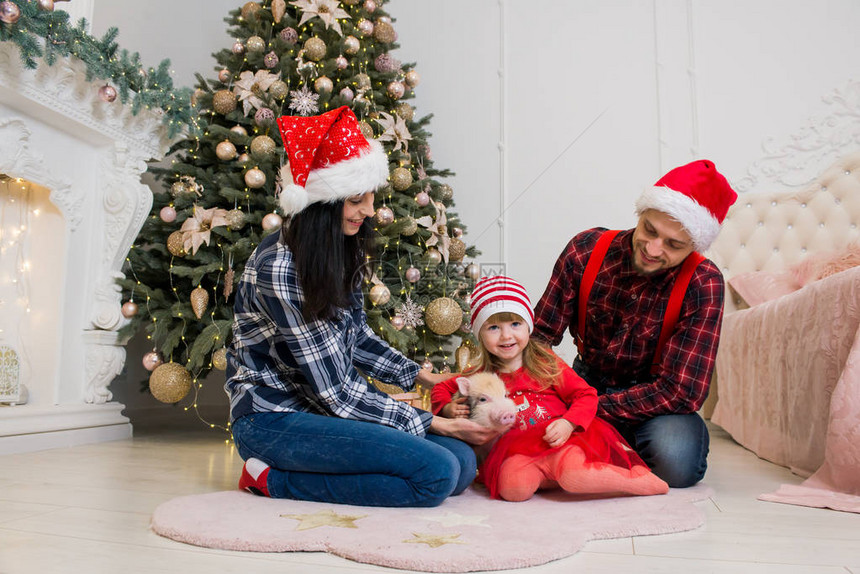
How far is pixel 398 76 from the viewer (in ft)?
10.7

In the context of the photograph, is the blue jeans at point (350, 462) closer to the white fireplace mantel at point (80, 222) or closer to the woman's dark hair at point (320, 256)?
the woman's dark hair at point (320, 256)

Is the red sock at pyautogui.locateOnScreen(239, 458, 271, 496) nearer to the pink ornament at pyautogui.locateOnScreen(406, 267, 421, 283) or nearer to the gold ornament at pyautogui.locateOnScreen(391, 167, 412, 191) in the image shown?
the pink ornament at pyautogui.locateOnScreen(406, 267, 421, 283)

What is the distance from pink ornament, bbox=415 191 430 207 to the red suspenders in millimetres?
1220

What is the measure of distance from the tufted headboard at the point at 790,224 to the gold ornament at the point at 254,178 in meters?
2.41

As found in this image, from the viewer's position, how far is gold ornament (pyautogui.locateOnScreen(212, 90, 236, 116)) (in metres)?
2.82

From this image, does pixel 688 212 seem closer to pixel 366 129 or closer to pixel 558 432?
pixel 558 432

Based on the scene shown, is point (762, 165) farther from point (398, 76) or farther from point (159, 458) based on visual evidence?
point (159, 458)

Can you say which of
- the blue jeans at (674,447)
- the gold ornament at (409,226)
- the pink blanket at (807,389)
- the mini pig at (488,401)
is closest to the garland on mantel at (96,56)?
the gold ornament at (409,226)

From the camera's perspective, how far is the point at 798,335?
2102 mm

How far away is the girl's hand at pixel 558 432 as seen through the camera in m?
1.57

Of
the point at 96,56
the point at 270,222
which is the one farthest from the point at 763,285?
the point at 96,56

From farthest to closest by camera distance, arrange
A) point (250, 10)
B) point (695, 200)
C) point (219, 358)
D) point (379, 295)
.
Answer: point (250, 10), point (379, 295), point (219, 358), point (695, 200)

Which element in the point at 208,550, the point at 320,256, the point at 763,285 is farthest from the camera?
the point at 763,285

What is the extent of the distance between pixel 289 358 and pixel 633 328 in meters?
0.98
